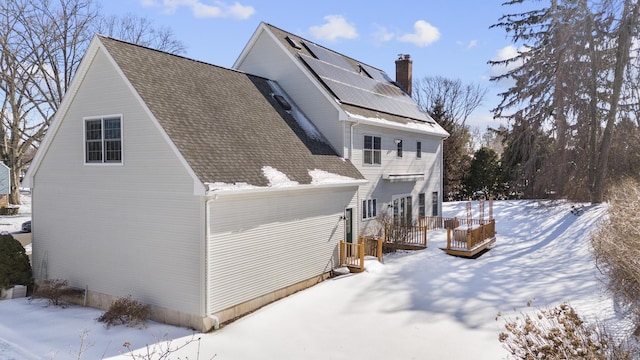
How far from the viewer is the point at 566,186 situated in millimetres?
25812

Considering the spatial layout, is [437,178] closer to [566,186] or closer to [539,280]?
[566,186]

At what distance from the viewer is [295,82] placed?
1817 centimetres

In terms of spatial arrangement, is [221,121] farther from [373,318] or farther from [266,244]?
[373,318]

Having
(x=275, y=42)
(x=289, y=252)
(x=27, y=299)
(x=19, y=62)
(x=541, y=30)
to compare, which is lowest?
(x=27, y=299)

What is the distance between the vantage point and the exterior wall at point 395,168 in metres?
17.8

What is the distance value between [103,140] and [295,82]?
332 inches

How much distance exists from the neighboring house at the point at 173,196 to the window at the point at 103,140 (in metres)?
0.04

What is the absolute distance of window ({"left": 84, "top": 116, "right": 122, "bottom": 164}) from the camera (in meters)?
11.9

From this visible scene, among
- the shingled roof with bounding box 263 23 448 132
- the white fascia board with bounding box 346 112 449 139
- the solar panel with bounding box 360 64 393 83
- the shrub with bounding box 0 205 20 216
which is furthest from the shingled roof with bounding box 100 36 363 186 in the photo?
the shrub with bounding box 0 205 20 216

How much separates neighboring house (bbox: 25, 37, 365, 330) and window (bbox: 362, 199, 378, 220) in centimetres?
306

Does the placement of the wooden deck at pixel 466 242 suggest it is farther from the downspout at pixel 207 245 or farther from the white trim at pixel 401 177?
the downspout at pixel 207 245

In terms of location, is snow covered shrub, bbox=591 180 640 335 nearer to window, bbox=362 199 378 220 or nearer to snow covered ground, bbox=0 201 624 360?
snow covered ground, bbox=0 201 624 360

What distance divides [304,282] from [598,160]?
66.7 feet

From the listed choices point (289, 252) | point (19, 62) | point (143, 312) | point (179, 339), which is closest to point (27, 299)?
point (143, 312)
